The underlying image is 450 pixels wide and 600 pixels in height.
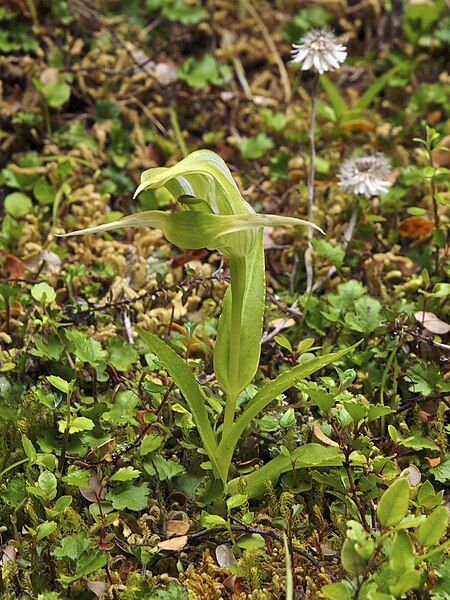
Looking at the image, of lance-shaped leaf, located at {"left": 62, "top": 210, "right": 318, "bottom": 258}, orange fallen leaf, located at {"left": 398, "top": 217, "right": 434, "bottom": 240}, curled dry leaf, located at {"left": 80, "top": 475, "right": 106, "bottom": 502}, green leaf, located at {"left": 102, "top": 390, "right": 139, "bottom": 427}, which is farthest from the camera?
orange fallen leaf, located at {"left": 398, "top": 217, "right": 434, "bottom": 240}

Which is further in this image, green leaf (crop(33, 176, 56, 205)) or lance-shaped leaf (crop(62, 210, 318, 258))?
green leaf (crop(33, 176, 56, 205))

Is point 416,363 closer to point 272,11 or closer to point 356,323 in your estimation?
point 356,323

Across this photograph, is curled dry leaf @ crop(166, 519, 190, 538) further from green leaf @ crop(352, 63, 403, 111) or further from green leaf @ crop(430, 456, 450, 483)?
green leaf @ crop(352, 63, 403, 111)

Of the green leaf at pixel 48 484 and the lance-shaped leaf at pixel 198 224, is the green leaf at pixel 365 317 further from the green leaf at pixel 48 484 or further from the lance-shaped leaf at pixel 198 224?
the green leaf at pixel 48 484

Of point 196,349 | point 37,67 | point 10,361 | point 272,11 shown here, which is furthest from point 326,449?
point 272,11

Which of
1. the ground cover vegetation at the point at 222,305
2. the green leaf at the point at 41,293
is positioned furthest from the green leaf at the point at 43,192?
the green leaf at the point at 41,293

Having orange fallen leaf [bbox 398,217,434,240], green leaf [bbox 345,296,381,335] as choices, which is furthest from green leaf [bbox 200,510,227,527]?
orange fallen leaf [bbox 398,217,434,240]

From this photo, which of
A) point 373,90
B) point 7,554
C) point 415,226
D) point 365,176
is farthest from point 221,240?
point 373,90

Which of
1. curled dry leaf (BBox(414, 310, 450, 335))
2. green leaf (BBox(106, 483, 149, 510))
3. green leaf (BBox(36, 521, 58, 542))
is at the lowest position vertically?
green leaf (BBox(106, 483, 149, 510))
